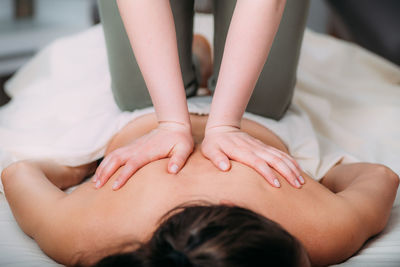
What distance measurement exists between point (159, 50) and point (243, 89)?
188mm

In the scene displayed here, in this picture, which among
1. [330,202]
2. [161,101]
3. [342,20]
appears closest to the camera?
[330,202]

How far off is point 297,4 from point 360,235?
58cm

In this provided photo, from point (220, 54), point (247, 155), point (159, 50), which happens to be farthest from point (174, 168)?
point (220, 54)

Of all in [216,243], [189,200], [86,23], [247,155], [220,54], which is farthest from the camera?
[86,23]

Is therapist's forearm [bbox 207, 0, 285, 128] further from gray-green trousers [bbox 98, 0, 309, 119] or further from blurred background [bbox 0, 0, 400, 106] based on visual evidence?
blurred background [bbox 0, 0, 400, 106]

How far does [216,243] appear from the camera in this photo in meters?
0.58

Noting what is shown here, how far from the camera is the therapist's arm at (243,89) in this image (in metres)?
0.83

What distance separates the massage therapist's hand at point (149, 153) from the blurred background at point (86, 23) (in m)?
1.03

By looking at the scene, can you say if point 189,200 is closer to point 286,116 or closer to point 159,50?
point 159,50

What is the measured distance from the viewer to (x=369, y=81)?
5.55ft

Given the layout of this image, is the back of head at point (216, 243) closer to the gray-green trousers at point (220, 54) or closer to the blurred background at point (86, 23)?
the gray-green trousers at point (220, 54)

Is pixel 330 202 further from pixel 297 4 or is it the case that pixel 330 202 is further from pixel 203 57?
pixel 203 57

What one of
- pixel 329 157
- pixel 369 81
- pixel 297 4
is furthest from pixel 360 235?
pixel 369 81

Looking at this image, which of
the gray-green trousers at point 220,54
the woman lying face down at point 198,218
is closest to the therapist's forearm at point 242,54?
the woman lying face down at point 198,218
